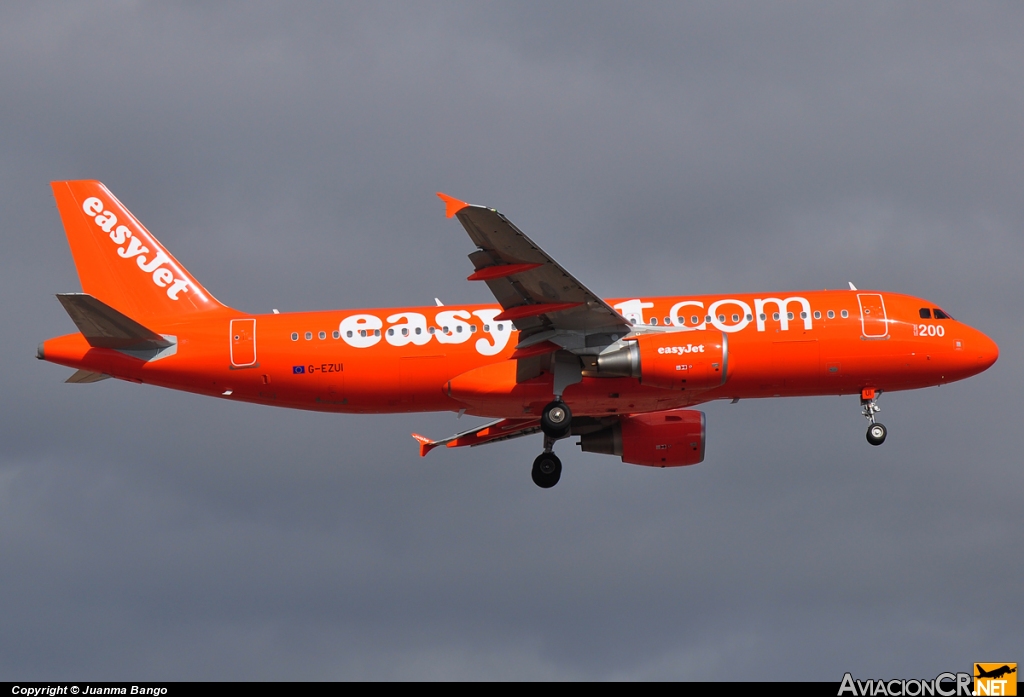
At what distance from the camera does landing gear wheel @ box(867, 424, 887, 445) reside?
180 ft

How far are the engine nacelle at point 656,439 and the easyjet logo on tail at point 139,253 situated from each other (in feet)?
56.1

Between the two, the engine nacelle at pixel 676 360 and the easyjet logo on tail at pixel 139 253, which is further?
the easyjet logo on tail at pixel 139 253

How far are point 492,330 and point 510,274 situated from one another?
4168 mm

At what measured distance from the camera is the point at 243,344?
53375mm

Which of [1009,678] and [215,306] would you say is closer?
[1009,678]

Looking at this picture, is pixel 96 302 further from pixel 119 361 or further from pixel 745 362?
pixel 745 362

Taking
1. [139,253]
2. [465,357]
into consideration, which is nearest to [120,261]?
[139,253]

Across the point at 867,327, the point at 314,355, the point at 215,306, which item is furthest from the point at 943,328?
the point at 215,306

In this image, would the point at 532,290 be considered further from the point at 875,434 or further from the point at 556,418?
the point at 875,434

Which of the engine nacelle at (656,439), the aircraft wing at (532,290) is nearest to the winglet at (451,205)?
the aircraft wing at (532,290)

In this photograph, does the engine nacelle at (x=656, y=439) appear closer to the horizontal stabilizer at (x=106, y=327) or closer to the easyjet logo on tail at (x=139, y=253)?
the easyjet logo on tail at (x=139, y=253)

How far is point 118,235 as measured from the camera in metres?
56.8

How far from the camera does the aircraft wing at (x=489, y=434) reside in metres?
59.5

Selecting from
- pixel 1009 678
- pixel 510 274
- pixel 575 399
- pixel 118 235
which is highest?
pixel 118 235
